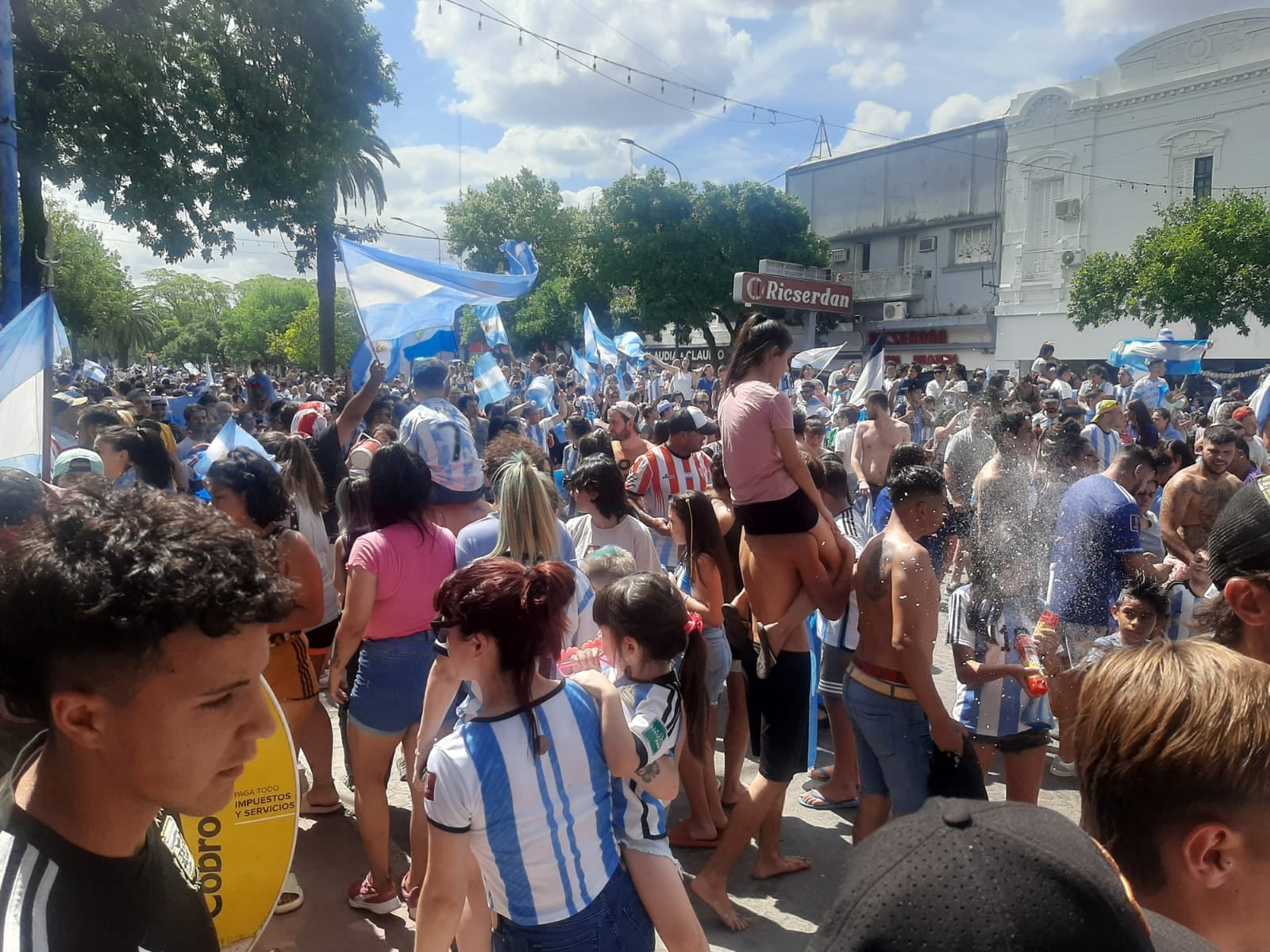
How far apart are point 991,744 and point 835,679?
119 centimetres

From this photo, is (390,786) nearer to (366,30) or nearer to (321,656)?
(321,656)

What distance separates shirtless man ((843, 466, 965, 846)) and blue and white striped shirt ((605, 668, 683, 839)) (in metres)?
0.94

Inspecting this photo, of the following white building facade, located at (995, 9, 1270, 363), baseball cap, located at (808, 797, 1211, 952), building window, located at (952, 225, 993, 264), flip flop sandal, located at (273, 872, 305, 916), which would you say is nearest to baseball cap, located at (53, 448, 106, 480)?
flip flop sandal, located at (273, 872, 305, 916)

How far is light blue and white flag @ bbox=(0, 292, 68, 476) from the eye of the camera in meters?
4.15

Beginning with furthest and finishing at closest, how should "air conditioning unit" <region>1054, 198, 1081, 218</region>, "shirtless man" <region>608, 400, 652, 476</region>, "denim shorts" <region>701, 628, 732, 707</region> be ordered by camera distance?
"air conditioning unit" <region>1054, 198, 1081, 218</region> → "shirtless man" <region>608, 400, 652, 476</region> → "denim shorts" <region>701, 628, 732, 707</region>

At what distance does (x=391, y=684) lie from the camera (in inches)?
136

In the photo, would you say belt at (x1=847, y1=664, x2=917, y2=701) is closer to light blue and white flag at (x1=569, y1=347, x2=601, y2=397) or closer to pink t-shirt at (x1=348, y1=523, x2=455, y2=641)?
pink t-shirt at (x1=348, y1=523, x2=455, y2=641)

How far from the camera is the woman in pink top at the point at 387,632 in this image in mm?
3391

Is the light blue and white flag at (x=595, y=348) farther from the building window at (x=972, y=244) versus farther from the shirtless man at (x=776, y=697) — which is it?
the building window at (x=972, y=244)

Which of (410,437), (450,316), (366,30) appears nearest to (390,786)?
(410,437)

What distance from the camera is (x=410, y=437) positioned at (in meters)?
4.58

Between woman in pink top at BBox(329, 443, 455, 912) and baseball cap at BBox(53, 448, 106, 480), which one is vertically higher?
baseball cap at BBox(53, 448, 106, 480)

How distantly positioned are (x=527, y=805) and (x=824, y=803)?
9.77ft

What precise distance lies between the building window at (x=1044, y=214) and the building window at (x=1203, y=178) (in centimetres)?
455
